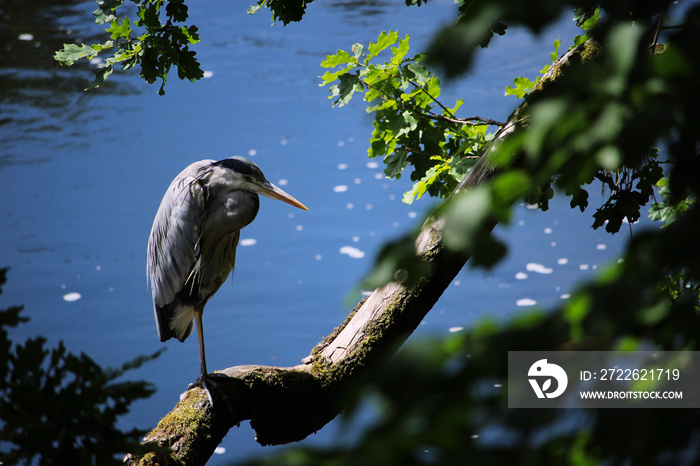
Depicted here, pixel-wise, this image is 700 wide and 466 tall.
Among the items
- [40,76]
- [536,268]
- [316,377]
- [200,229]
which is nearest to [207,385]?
[316,377]

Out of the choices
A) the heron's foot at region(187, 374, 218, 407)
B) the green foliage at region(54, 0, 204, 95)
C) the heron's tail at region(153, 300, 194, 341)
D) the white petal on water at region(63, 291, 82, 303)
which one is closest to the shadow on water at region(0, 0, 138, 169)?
the white petal on water at region(63, 291, 82, 303)

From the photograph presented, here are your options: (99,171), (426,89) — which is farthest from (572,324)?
(99,171)

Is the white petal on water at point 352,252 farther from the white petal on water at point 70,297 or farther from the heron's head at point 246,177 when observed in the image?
the heron's head at point 246,177

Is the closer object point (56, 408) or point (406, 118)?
point (56, 408)

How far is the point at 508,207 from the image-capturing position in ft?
1.19

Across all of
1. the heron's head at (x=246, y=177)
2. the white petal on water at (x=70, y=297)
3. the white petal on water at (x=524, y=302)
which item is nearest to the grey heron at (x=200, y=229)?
the heron's head at (x=246, y=177)

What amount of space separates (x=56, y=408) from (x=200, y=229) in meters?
1.32

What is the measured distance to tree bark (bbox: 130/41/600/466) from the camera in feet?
4.65

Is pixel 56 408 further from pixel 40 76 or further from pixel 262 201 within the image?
pixel 40 76

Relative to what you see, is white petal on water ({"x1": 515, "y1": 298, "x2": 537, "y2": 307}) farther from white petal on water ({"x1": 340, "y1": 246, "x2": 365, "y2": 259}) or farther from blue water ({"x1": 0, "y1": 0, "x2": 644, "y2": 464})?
white petal on water ({"x1": 340, "y1": 246, "x2": 365, "y2": 259})

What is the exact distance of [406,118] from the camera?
1.86m

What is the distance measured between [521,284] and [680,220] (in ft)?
14.2

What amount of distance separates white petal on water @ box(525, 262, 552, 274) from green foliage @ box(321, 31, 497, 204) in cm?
293

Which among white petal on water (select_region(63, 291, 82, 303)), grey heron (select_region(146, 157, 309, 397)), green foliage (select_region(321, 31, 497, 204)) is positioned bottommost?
grey heron (select_region(146, 157, 309, 397))
